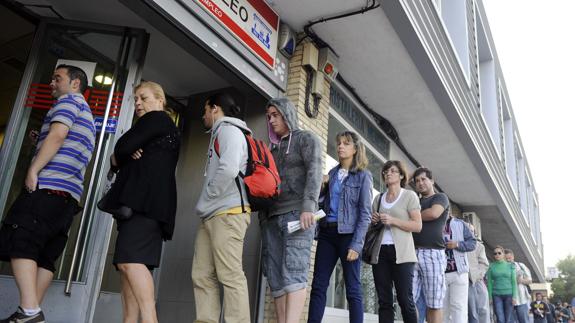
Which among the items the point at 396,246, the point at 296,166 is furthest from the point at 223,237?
the point at 396,246

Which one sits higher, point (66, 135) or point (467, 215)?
point (467, 215)

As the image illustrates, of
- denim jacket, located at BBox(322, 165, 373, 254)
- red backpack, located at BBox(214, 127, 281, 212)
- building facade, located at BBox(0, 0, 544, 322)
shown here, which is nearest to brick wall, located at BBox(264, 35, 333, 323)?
building facade, located at BBox(0, 0, 544, 322)

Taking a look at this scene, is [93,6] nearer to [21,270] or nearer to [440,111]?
[21,270]

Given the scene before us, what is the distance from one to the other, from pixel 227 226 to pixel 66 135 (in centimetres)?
124

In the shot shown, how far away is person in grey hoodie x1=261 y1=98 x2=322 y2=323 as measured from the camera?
10.3ft

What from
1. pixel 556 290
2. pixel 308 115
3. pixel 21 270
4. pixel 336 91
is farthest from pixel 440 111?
pixel 556 290

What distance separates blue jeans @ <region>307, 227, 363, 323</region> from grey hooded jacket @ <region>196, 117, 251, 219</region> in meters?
1.04

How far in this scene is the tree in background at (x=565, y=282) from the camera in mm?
55719

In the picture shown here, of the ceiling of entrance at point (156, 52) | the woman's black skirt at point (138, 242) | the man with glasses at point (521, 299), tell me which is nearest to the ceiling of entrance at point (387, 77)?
the ceiling of entrance at point (156, 52)

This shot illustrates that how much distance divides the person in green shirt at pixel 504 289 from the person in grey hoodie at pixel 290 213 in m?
6.39

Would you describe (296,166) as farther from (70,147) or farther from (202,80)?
(202,80)

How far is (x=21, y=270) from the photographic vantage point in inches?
106

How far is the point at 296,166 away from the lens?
3.50 meters

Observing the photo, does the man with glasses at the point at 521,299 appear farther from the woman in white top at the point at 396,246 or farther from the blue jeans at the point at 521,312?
the woman in white top at the point at 396,246
